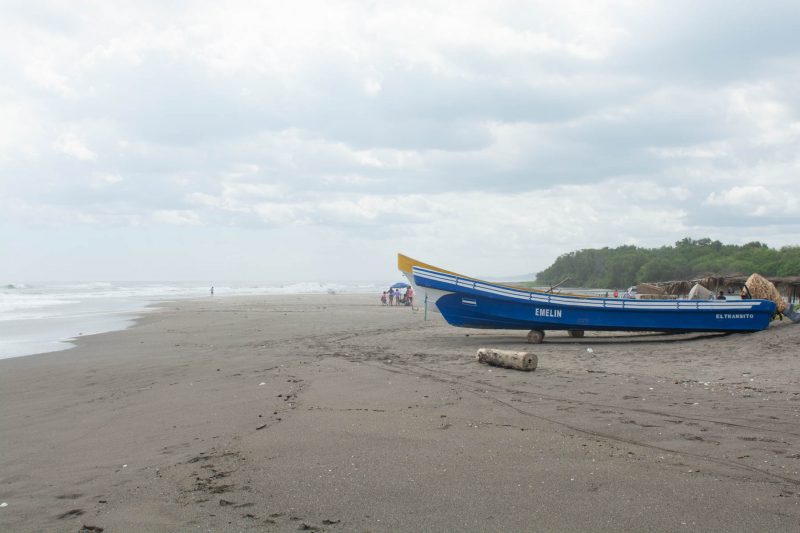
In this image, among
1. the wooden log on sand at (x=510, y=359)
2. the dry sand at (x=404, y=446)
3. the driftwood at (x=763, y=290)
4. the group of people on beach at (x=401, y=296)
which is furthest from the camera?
the group of people on beach at (x=401, y=296)

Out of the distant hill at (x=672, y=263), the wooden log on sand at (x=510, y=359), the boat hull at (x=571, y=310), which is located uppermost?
the distant hill at (x=672, y=263)

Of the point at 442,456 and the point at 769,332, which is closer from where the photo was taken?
the point at 442,456

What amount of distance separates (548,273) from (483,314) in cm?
8393

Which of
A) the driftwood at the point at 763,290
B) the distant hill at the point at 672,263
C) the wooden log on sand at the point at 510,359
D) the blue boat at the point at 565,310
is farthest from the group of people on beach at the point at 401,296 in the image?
the wooden log on sand at the point at 510,359

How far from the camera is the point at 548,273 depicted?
95188 mm

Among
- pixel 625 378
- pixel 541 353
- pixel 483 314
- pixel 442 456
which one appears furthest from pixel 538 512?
pixel 483 314

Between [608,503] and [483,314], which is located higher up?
[483,314]

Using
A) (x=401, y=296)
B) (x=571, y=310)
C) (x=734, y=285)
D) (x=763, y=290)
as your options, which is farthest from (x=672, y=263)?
(x=571, y=310)

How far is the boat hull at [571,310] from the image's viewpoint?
14031 mm

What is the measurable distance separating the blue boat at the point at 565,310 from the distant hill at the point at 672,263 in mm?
18587

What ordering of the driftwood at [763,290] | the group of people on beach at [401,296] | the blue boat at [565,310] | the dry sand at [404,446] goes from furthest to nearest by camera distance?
the group of people on beach at [401,296]
the driftwood at [763,290]
the blue boat at [565,310]
the dry sand at [404,446]

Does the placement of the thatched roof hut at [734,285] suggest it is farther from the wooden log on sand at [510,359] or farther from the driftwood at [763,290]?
the wooden log on sand at [510,359]

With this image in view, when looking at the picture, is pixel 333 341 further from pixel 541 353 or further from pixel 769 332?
pixel 769 332

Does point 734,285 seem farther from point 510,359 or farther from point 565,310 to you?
point 510,359
